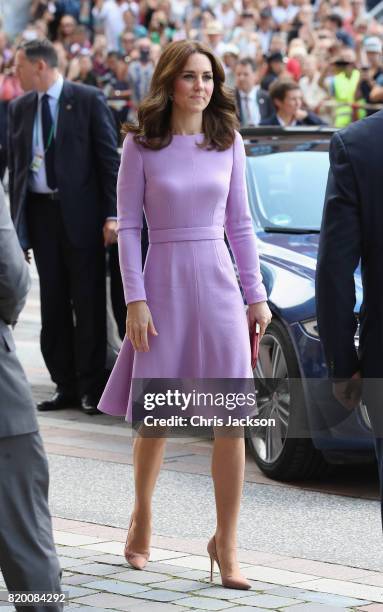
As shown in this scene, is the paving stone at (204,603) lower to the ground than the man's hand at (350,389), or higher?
lower

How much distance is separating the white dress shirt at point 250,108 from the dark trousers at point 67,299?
7.88m

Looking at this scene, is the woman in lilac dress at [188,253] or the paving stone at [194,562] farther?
the paving stone at [194,562]

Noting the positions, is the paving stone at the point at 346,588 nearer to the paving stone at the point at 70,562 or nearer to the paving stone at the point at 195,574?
the paving stone at the point at 195,574

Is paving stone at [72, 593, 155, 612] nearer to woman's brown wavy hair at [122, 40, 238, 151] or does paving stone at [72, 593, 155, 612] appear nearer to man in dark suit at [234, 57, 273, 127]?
woman's brown wavy hair at [122, 40, 238, 151]

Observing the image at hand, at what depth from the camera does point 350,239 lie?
4.20m

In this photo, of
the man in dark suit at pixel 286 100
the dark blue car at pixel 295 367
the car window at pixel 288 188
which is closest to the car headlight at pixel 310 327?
the dark blue car at pixel 295 367

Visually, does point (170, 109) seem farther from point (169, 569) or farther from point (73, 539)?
point (73, 539)

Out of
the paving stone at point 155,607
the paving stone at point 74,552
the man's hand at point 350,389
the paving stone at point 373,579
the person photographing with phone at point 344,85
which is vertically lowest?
the paving stone at point 74,552

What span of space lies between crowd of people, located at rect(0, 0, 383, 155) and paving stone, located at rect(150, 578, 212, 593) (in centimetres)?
957

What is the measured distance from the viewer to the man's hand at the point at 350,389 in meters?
4.30

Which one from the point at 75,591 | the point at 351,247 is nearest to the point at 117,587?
the point at 75,591

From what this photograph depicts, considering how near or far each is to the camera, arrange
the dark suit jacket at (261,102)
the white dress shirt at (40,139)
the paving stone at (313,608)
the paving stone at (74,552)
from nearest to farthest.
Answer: the paving stone at (313,608)
the paving stone at (74,552)
the white dress shirt at (40,139)
the dark suit jacket at (261,102)

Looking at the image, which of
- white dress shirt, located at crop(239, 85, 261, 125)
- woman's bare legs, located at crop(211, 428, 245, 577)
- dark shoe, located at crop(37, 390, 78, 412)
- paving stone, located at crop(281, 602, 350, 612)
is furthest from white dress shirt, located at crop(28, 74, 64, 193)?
white dress shirt, located at crop(239, 85, 261, 125)

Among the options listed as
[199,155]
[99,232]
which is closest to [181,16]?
[99,232]
